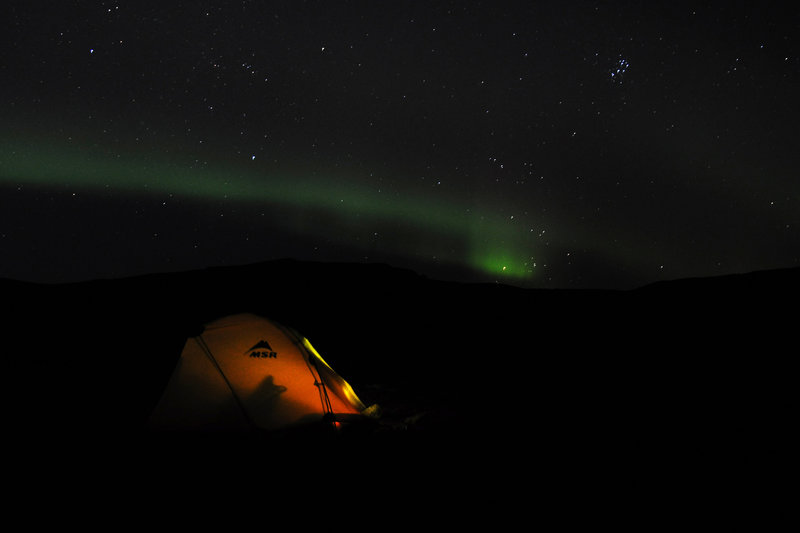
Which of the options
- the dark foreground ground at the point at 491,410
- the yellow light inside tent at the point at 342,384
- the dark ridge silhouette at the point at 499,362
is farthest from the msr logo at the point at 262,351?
the dark foreground ground at the point at 491,410

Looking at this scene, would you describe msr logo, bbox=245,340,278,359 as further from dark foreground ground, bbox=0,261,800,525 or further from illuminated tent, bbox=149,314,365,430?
dark foreground ground, bbox=0,261,800,525

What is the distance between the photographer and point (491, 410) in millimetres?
8789

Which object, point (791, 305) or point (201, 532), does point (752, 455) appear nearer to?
point (201, 532)

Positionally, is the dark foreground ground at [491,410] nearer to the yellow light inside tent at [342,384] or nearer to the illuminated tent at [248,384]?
the illuminated tent at [248,384]

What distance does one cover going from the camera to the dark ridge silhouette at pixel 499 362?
727cm

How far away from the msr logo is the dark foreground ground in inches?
38.5

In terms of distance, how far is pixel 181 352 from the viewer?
7527 mm

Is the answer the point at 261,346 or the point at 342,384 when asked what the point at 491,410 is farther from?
the point at 261,346

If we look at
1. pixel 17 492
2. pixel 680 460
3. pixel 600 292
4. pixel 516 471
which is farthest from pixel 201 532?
pixel 600 292

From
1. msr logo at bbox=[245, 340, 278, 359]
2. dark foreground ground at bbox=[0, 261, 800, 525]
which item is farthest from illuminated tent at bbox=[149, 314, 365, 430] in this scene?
dark foreground ground at bbox=[0, 261, 800, 525]

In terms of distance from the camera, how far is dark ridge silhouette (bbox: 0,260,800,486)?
23.8 ft

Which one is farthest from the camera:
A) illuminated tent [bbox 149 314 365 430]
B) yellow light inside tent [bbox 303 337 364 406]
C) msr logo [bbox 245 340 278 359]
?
yellow light inside tent [bbox 303 337 364 406]

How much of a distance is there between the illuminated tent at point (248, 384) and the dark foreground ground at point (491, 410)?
0.90 feet

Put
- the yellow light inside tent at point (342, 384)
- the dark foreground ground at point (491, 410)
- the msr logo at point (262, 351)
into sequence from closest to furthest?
1. the dark foreground ground at point (491, 410)
2. the msr logo at point (262, 351)
3. the yellow light inside tent at point (342, 384)
